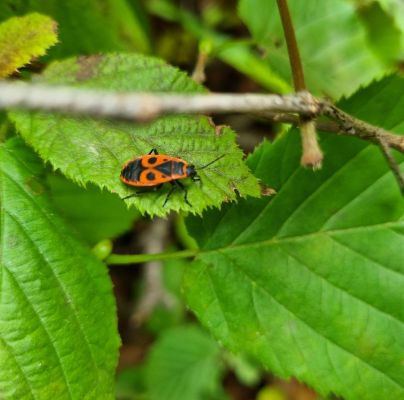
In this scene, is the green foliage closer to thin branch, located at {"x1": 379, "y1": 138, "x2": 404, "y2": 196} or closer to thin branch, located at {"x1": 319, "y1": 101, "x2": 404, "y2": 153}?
thin branch, located at {"x1": 319, "y1": 101, "x2": 404, "y2": 153}

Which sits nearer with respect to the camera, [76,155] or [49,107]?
[49,107]

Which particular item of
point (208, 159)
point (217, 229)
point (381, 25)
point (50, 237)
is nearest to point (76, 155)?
point (50, 237)

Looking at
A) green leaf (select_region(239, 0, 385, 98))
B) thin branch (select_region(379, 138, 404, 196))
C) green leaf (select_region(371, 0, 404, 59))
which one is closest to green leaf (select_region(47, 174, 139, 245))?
green leaf (select_region(239, 0, 385, 98))

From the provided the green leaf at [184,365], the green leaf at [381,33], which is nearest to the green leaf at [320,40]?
the green leaf at [381,33]

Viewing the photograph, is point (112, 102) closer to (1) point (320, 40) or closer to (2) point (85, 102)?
(2) point (85, 102)

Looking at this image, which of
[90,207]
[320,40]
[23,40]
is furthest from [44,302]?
[320,40]

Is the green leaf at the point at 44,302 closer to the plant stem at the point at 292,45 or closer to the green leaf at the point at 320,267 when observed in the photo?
the green leaf at the point at 320,267

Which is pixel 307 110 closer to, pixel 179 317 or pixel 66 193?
pixel 66 193
